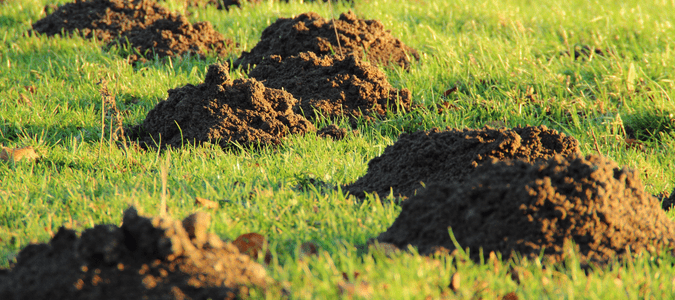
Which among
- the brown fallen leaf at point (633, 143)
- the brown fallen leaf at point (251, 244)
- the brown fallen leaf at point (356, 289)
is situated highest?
the brown fallen leaf at point (356, 289)

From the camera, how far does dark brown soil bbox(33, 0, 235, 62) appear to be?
6.60 metres

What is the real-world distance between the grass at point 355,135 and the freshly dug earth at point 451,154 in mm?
233

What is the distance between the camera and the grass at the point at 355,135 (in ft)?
7.16

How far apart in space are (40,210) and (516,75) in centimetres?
436

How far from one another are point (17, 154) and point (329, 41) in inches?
126

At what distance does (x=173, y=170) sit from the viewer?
3.63 m

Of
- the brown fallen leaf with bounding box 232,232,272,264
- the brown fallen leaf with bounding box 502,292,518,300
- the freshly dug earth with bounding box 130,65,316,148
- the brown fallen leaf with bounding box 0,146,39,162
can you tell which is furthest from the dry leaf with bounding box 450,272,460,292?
the brown fallen leaf with bounding box 0,146,39,162

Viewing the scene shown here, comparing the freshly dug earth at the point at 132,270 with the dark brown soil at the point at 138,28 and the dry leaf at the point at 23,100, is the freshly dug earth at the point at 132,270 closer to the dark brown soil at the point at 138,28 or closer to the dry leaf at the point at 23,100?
the dry leaf at the point at 23,100

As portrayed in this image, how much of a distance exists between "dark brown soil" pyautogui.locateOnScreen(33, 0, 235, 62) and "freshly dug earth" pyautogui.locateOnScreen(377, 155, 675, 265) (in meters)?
4.70

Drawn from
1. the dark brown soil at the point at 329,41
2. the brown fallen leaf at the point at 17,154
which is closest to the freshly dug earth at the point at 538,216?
the brown fallen leaf at the point at 17,154

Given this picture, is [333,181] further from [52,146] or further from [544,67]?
[544,67]

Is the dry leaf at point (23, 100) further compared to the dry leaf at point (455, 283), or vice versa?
the dry leaf at point (23, 100)

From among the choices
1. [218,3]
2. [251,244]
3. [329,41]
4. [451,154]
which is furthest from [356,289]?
[218,3]

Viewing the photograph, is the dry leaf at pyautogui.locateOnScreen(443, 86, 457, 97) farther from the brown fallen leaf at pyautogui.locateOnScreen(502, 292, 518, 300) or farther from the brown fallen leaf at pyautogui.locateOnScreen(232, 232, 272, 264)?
the brown fallen leaf at pyautogui.locateOnScreen(502, 292, 518, 300)
